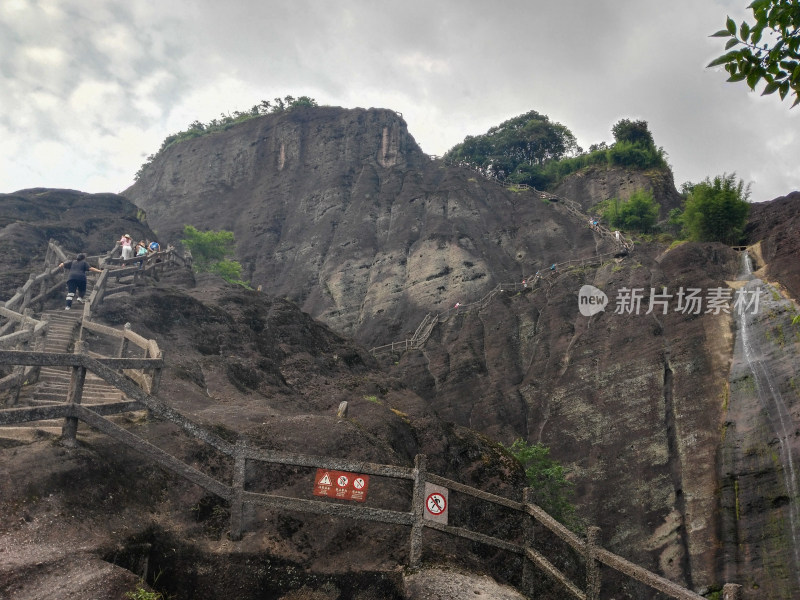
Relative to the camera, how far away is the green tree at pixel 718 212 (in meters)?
34.1

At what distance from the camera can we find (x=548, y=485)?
22797 millimetres

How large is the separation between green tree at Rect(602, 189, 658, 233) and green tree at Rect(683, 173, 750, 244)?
6.69 meters

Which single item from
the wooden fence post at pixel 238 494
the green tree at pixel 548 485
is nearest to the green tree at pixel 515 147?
the green tree at pixel 548 485

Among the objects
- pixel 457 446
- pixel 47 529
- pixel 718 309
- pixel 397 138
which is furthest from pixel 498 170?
pixel 47 529

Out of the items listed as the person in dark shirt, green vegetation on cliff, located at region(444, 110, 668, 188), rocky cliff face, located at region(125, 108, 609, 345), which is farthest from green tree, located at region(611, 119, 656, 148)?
the person in dark shirt

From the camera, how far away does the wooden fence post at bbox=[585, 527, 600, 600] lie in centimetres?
916

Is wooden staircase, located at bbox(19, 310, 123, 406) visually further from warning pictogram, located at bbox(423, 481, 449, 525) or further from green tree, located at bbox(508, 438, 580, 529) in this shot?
green tree, located at bbox(508, 438, 580, 529)

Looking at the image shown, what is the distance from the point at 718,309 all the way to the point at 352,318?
24525 millimetres

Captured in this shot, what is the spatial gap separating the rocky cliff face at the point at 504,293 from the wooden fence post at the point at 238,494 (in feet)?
62.7

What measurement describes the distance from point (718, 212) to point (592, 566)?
30695 millimetres

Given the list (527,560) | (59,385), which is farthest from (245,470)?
(59,385)

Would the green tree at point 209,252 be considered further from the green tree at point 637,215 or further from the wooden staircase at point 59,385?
the green tree at point 637,215

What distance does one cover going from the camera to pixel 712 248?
1261 inches

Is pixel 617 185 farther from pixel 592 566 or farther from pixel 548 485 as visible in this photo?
pixel 592 566
